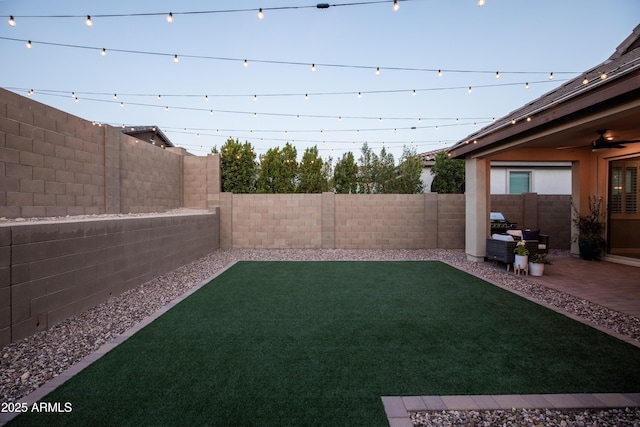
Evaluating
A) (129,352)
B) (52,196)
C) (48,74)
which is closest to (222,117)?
(48,74)

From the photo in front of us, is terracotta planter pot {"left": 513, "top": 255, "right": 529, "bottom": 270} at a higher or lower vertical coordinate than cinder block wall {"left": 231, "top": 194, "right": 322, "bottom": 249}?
lower

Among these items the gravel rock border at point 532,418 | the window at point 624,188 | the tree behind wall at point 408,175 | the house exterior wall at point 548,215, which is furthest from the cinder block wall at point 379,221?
the gravel rock border at point 532,418

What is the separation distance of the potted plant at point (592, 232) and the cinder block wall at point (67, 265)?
10709mm

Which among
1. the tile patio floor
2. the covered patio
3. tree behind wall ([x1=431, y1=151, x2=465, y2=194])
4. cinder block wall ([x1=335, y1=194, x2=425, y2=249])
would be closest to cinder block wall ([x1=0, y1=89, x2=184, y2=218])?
cinder block wall ([x1=335, y1=194, x2=425, y2=249])

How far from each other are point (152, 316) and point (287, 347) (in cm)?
208

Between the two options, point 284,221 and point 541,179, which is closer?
point 284,221

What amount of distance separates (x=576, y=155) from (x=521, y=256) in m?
4.41

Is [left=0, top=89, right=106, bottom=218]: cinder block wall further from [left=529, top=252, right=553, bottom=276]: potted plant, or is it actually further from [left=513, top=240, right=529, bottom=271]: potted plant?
[left=529, top=252, right=553, bottom=276]: potted plant

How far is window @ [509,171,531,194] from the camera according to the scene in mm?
16297

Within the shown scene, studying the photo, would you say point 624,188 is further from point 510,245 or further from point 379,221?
point 379,221

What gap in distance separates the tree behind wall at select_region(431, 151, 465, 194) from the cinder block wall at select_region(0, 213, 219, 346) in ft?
43.3

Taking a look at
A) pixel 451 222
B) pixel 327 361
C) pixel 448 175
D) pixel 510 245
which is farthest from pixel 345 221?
pixel 448 175

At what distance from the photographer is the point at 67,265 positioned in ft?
12.2

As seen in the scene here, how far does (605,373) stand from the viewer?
252 centimetres
